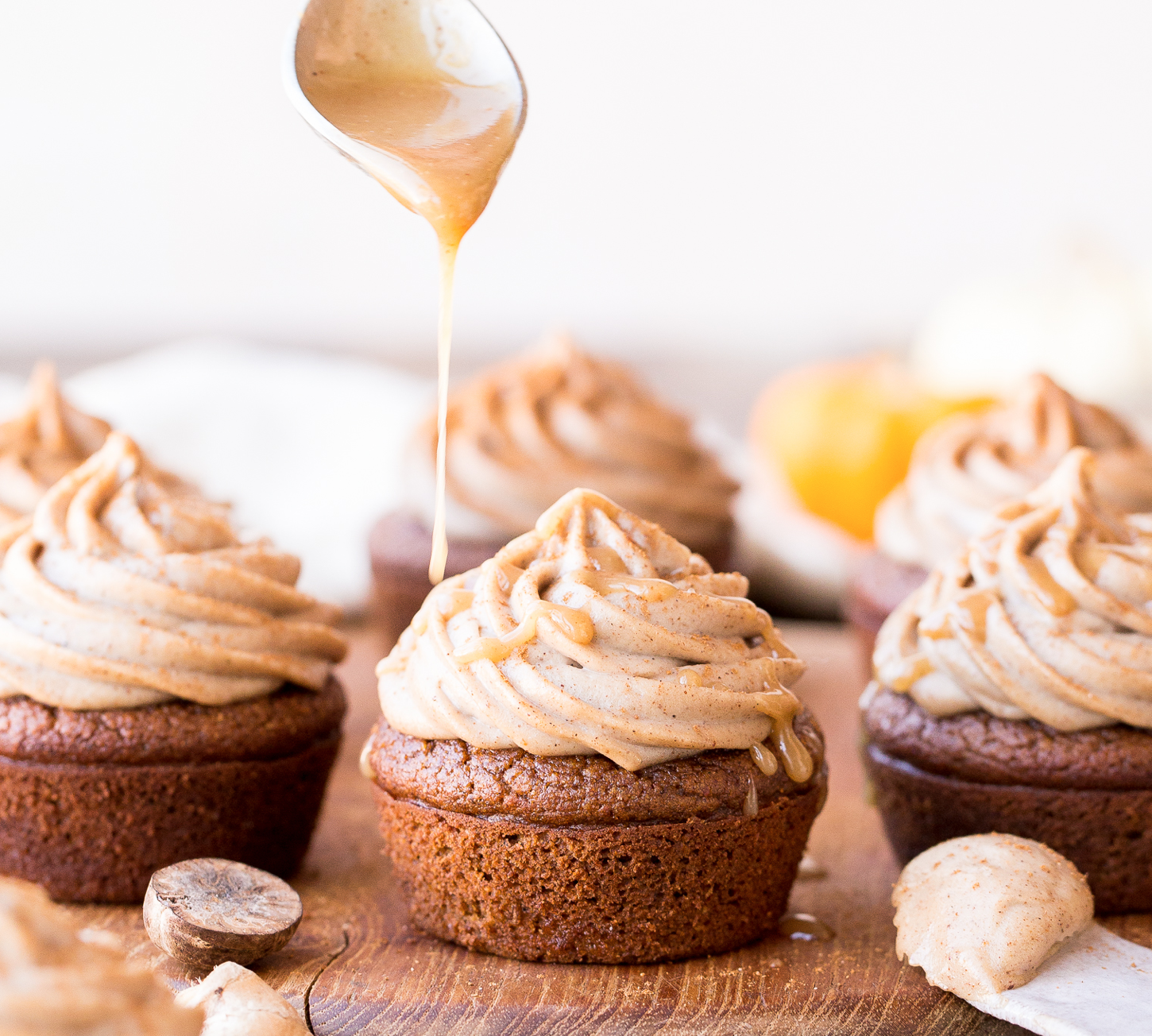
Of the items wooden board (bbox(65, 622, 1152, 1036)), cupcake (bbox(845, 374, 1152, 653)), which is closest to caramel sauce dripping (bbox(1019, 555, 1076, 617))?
wooden board (bbox(65, 622, 1152, 1036))

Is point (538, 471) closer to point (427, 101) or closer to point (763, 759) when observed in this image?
point (427, 101)

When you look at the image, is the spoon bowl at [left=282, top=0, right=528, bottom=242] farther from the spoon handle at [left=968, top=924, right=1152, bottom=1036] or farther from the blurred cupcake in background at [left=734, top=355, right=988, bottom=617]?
the blurred cupcake in background at [left=734, top=355, right=988, bottom=617]

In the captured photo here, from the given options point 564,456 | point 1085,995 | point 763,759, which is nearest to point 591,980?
point 763,759

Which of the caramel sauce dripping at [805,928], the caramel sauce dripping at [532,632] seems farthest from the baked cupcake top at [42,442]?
the caramel sauce dripping at [805,928]

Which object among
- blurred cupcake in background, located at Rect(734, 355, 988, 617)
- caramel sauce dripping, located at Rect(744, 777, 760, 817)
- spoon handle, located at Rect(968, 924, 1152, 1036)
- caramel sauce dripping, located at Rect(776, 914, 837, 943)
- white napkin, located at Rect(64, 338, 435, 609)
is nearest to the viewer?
spoon handle, located at Rect(968, 924, 1152, 1036)

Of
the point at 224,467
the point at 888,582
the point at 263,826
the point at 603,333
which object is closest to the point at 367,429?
the point at 224,467
